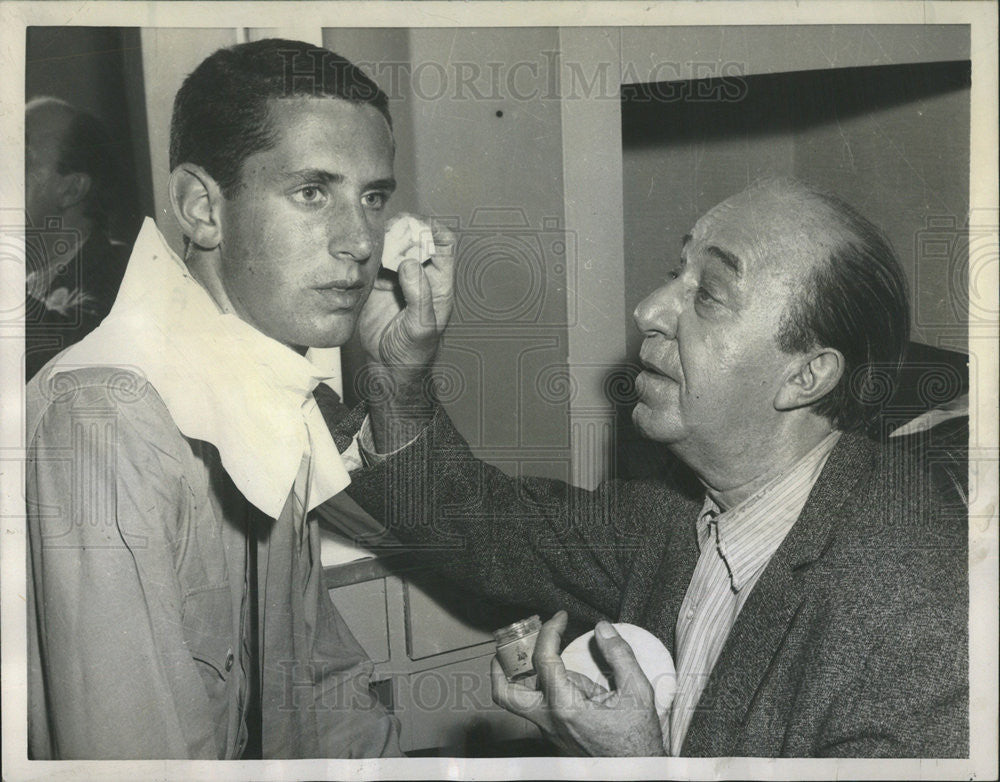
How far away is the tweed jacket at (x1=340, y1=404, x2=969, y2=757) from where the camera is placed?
1.61 meters

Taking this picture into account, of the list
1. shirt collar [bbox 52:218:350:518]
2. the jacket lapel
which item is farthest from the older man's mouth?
the jacket lapel

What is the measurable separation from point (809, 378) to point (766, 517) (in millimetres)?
247

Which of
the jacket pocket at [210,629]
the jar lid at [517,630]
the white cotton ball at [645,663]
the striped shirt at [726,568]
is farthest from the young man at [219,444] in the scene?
the striped shirt at [726,568]

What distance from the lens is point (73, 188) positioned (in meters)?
1.78

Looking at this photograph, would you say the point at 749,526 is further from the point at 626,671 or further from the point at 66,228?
the point at 66,228

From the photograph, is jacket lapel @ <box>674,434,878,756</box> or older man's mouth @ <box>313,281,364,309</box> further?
older man's mouth @ <box>313,281,364,309</box>

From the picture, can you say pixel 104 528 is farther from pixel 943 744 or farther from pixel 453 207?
pixel 943 744

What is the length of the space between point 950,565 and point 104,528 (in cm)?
151

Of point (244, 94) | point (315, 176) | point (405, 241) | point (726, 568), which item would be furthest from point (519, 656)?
point (244, 94)

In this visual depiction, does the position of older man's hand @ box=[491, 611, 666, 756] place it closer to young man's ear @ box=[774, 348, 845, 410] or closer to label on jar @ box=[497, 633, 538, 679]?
label on jar @ box=[497, 633, 538, 679]

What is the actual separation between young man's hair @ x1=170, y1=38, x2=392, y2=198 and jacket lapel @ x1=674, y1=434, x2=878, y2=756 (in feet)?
3.26

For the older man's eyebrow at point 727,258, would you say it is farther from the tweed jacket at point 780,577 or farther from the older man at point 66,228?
the older man at point 66,228

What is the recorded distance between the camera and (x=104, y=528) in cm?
176

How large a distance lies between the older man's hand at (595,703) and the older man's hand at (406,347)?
1.49 ft
